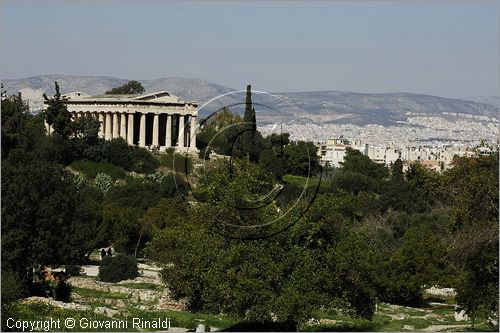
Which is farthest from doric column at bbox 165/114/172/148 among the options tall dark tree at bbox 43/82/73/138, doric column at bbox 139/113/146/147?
tall dark tree at bbox 43/82/73/138

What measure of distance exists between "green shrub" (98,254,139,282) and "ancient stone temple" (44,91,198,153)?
55.4 meters

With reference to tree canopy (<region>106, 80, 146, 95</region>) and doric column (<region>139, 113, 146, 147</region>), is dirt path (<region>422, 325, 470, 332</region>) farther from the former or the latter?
tree canopy (<region>106, 80, 146, 95</region>)

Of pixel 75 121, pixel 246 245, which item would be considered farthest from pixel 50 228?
pixel 75 121

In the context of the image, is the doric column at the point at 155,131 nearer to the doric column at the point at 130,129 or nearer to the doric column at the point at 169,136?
the doric column at the point at 169,136

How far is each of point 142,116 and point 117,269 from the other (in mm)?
58493

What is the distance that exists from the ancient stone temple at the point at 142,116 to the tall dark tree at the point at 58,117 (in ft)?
43.2

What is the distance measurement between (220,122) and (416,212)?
33237 millimetres

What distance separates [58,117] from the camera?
271 ft

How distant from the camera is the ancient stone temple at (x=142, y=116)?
98500 millimetres

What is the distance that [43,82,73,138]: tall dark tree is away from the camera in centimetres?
8269

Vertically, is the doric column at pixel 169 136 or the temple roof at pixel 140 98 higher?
the temple roof at pixel 140 98

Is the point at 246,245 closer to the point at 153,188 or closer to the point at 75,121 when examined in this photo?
the point at 153,188

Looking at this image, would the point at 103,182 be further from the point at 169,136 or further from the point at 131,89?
the point at 131,89

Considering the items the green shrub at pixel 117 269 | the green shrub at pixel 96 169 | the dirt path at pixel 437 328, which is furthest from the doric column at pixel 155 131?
the dirt path at pixel 437 328
